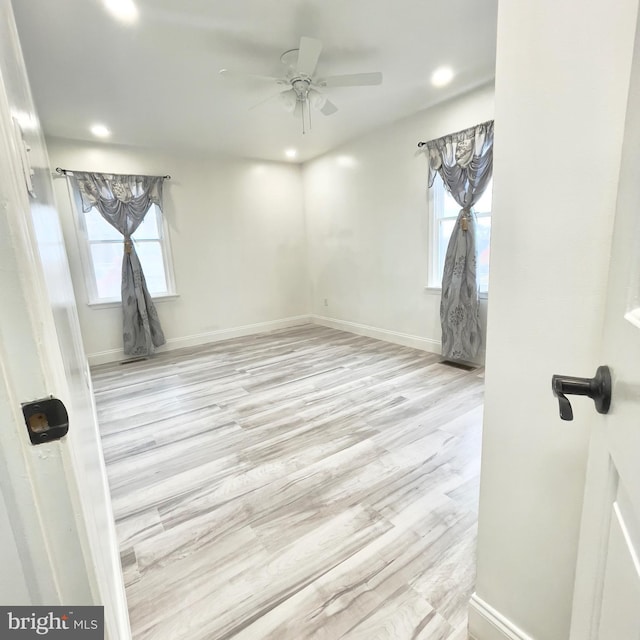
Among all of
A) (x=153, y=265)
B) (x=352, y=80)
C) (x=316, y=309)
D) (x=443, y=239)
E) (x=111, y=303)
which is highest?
(x=352, y=80)

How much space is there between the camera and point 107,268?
13.5 ft

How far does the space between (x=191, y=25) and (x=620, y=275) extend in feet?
8.71

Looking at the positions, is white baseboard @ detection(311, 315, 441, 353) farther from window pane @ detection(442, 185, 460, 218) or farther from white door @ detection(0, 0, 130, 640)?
white door @ detection(0, 0, 130, 640)

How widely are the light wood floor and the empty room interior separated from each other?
12 millimetres

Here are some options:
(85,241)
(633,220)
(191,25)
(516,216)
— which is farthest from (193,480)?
(85,241)

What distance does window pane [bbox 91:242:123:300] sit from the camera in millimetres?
4031

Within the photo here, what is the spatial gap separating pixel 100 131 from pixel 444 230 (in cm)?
386

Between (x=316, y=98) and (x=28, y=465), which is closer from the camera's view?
(x=28, y=465)

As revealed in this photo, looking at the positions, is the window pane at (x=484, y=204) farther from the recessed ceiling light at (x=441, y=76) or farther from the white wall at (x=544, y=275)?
the white wall at (x=544, y=275)

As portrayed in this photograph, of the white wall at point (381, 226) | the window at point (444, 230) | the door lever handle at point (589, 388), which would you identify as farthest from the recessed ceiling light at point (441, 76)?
the door lever handle at point (589, 388)

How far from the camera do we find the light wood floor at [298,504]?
3.82 feet

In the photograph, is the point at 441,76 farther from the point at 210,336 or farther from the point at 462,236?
the point at 210,336

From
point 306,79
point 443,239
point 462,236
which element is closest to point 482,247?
point 462,236

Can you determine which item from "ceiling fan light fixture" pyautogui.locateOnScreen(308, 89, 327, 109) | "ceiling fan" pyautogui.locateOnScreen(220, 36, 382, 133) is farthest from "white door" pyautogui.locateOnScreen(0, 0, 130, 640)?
"ceiling fan light fixture" pyautogui.locateOnScreen(308, 89, 327, 109)
